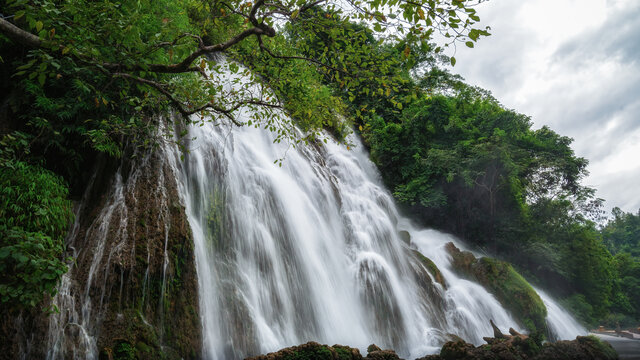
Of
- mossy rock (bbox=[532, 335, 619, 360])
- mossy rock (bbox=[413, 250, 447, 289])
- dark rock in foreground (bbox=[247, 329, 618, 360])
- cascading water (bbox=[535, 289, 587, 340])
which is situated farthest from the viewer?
cascading water (bbox=[535, 289, 587, 340])

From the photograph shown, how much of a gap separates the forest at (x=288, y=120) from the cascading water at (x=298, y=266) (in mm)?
1188

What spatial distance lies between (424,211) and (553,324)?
668 centimetres

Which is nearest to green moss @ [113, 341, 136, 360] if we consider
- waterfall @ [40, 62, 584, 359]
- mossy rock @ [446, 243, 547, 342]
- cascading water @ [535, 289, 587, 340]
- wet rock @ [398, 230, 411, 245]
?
waterfall @ [40, 62, 584, 359]

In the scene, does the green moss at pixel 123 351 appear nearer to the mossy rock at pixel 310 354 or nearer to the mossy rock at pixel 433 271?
the mossy rock at pixel 310 354

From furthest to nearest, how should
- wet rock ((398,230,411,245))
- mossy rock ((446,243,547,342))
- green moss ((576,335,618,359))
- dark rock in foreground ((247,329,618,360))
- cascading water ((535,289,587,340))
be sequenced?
wet rock ((398,230,411,245)) → cascading water ((535,289,587,340)) → mossy rock ((446,243,547,342)) → green moss ((576,335,618,359)) → dark rock in foreground ((247,329,618,360))

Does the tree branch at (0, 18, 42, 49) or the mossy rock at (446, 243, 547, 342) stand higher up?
the tree branch at (0, 18, 42, 49)

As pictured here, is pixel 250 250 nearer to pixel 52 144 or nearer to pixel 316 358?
pixel 316 358

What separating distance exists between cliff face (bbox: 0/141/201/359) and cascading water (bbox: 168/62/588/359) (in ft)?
2.12

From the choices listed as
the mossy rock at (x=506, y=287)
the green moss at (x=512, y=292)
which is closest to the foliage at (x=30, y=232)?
the mossy rock at (x=506, y=287)

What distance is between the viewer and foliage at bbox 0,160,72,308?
3.05 meters

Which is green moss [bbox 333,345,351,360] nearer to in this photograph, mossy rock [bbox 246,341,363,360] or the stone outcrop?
mossy rock [bbox 246,341,363,360]

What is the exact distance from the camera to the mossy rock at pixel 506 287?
1130 cm

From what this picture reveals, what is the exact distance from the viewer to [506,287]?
38.4 ft

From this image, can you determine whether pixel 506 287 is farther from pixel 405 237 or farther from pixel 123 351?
pixel 123 351
